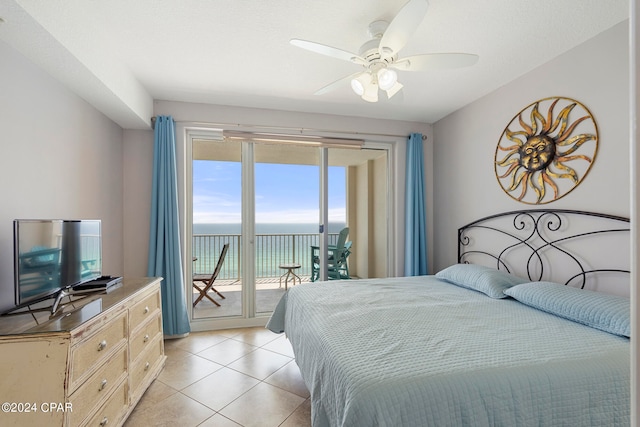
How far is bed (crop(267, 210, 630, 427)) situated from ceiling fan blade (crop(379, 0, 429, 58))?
62.9 inches

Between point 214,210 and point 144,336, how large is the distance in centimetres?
163

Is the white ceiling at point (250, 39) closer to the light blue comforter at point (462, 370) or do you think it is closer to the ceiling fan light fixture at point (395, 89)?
the ceiling fan light fixture at point (395, 89)

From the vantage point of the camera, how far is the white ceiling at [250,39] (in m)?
1.84

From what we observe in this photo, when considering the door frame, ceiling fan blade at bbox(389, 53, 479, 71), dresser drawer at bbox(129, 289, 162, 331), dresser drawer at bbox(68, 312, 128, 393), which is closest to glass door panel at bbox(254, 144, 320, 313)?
the door frame

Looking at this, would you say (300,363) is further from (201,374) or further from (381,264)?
(381,264)

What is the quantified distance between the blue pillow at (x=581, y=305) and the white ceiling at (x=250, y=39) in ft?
5.50

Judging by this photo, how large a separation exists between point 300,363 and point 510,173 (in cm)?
247

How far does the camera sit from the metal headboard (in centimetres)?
209

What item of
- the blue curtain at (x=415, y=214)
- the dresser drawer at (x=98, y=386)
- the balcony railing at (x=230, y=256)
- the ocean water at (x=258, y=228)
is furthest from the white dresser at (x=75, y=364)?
the blue curtain at (x=415, y=214)

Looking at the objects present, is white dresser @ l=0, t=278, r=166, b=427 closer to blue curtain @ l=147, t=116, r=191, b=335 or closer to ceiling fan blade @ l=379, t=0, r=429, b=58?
blue curtain @ l=147, t=116, r=191, b=335

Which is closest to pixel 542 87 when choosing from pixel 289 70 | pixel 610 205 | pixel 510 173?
pixel 510 173

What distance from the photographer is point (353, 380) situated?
1.24m

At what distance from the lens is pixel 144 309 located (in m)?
2.28

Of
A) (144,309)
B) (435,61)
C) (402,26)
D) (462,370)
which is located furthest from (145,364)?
(435,61)
